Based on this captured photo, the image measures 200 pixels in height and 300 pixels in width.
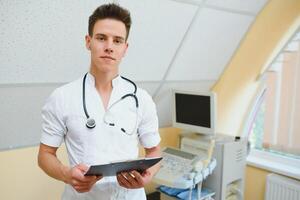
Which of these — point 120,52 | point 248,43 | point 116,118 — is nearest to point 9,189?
point 116,118

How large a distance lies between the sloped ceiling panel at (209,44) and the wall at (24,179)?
107 centimetres

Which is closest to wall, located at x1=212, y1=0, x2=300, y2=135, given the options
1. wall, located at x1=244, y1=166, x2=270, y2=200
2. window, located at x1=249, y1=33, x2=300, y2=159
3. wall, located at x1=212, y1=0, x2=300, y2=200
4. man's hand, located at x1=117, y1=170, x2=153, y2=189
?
wall, located at x1=212, y1=0, x2=300, y2=200

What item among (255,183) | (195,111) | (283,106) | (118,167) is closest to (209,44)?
(195,111)

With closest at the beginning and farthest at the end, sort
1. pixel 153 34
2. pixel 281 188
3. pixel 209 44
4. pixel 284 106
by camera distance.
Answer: pixel 153 34 → pixel 209 44 → pixel 281 188 → pixel 284 106

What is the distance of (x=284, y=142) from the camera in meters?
2.68

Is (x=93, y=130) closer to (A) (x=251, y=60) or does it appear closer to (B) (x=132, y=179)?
(B) (x=132, y=179)

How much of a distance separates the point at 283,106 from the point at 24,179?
2146mm

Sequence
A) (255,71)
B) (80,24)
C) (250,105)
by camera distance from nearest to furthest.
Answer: (80,24)
(255,71)
(250,105)

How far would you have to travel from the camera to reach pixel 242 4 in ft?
7.02

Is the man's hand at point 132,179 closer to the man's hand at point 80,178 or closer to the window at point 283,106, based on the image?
the man's hand at point 80,178

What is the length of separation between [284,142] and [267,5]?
1.18 m

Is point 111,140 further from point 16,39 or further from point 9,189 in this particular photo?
point 9,189

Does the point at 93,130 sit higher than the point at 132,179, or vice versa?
the point at 93,130

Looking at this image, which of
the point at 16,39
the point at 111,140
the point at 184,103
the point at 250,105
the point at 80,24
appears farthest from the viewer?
the point at 250,105
